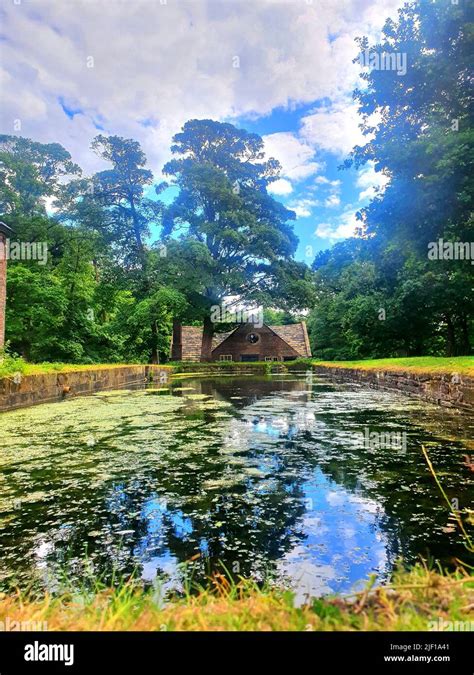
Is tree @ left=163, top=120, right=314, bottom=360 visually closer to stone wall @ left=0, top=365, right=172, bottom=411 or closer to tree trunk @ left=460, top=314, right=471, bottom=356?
tree trunk @ left=460, top=314, right=471, bottom=356

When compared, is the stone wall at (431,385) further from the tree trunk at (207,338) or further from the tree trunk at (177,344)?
the tree trunk at (177,344)

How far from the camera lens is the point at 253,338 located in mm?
47625

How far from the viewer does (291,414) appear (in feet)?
29.0

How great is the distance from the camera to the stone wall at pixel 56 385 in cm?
927

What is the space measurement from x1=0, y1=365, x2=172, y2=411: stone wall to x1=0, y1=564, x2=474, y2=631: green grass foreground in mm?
8341

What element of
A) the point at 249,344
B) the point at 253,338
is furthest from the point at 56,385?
the point at 253,338

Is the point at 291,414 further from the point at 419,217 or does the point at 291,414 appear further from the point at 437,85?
the point at 437,85

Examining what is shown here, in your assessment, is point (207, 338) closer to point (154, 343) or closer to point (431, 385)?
point (154, 343)

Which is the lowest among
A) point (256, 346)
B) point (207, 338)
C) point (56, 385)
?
point (56, 385)

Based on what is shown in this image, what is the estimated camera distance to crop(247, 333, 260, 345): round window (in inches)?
1869

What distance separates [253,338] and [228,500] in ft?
144

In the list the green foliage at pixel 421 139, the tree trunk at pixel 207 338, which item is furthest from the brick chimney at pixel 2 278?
the tree trunk at pixel 207 338
